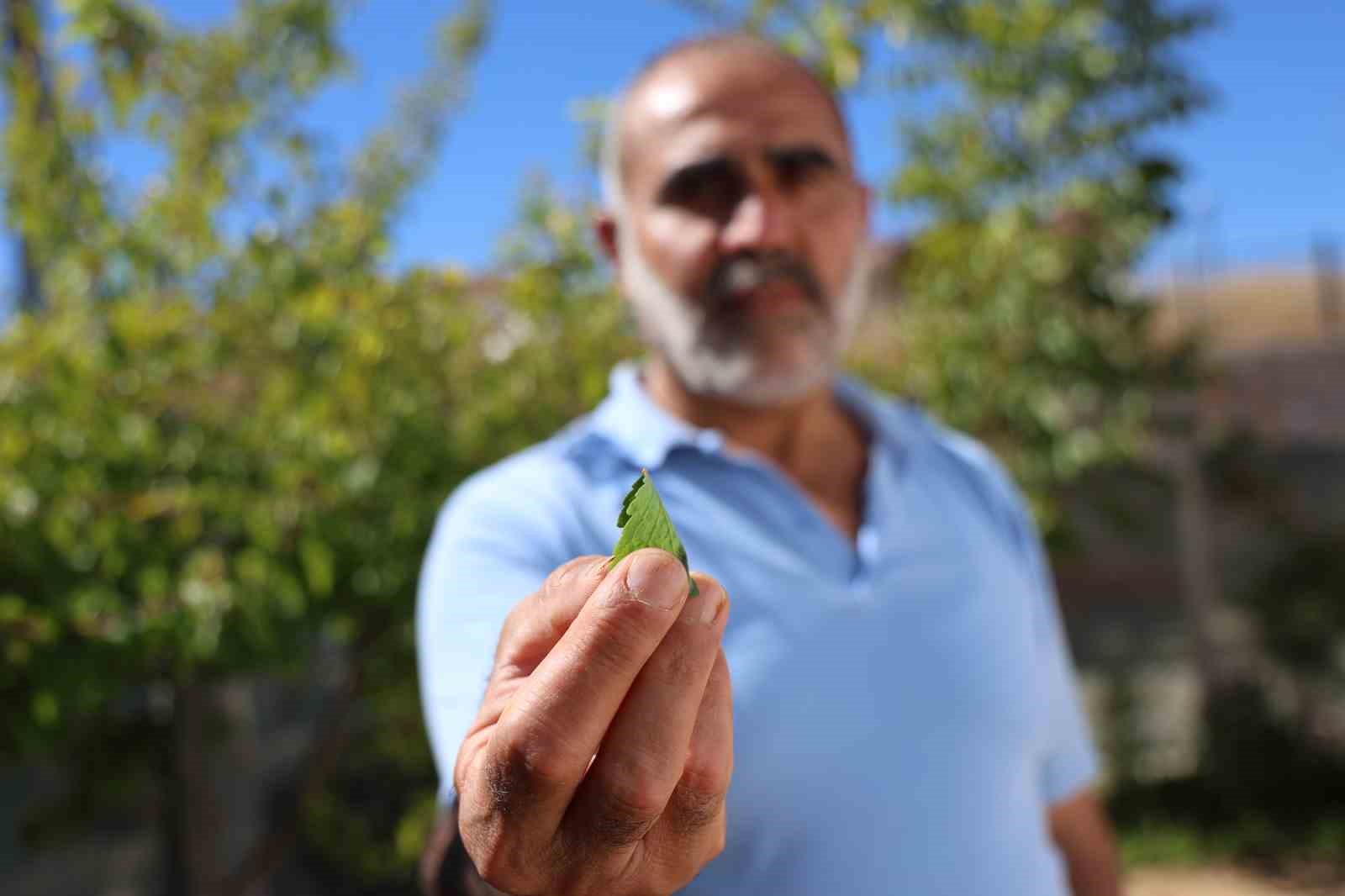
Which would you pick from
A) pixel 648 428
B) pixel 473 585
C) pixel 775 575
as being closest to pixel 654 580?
pixel 473 585

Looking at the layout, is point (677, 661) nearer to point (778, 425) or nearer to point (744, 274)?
point (744, 274)

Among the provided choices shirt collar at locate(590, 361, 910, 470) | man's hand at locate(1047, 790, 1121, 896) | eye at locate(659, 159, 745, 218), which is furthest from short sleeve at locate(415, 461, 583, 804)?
man's hand at locate(1047, 790, 1121, 896)

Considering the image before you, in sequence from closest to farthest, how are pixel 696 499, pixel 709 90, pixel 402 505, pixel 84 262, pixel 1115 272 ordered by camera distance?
pixel 696 499 → pixel 709 90 → pixel 402 505 → pixel 84 262 → pixel 1115 272

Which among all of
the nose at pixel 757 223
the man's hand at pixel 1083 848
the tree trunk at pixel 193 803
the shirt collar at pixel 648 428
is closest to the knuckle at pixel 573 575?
the shirt collar at pixel 648 428

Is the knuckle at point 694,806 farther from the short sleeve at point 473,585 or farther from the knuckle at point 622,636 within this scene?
the short sleeve at point 473,585

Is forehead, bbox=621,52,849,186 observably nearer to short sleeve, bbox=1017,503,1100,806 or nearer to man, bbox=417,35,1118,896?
man, bbox=417,35,1118,896

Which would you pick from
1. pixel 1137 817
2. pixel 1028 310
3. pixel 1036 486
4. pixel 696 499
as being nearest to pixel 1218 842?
pixel 1137 817

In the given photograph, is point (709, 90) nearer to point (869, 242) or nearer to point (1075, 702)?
point (869, 242)
